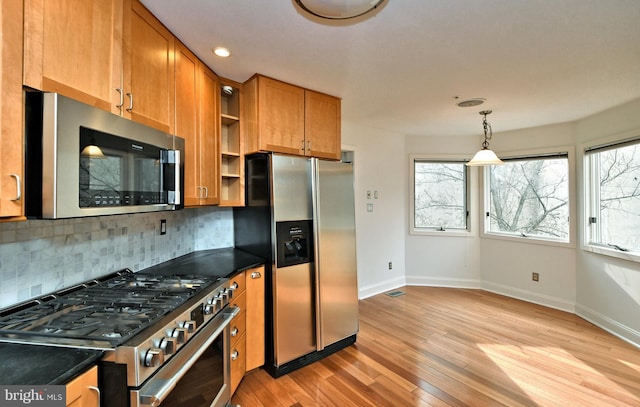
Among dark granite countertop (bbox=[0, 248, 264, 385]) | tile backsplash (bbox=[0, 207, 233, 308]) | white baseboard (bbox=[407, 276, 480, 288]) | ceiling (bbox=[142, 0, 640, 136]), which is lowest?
white baseboard (bbox=[407, 276, 480, 288])

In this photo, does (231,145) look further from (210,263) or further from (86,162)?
(86,162)

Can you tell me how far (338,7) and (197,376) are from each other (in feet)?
6.19

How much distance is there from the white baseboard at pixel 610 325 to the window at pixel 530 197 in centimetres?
83

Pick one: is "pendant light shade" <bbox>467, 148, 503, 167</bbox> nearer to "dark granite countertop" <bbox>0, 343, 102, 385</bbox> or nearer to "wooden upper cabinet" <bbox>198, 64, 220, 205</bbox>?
"wooden upper cabinet" <bbox>198, 64, 220, 205</bbox>

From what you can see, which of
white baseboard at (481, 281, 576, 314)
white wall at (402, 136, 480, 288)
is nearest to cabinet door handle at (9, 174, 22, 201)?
white wall at (402, 136, 480, 288)

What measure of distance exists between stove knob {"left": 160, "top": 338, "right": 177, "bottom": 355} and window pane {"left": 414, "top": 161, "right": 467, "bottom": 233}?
3.92 m

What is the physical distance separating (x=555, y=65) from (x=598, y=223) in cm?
219

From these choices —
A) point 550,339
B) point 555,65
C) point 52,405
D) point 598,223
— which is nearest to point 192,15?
point 52,405

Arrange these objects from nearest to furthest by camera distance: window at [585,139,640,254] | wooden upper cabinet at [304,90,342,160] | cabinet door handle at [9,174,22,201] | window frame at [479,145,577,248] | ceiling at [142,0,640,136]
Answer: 1. cabinet door handle at [9,174,22,201]
2. ceiling at [142,0,640,136]
3. wooden upper cabinet at [304,90,342,160]
4. window at [585,139,640,254]
5. window frame at [479,145,577,248]

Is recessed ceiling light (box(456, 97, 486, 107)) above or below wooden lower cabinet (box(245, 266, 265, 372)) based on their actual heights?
above

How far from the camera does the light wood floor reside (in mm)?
2000

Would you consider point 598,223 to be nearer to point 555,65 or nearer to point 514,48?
point 555,65

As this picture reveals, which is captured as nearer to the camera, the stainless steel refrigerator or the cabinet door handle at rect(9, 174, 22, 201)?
the cabinet door handle at rect(9, 174, 22, 201)

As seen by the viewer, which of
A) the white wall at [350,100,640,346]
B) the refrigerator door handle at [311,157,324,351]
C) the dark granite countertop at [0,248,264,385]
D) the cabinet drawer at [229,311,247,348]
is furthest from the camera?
the white wall at [350,100,640,346]
